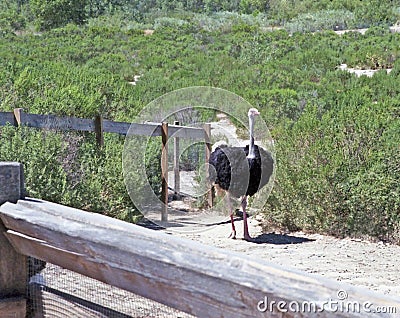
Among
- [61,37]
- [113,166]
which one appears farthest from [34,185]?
[61,37]

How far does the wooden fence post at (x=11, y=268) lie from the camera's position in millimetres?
2492

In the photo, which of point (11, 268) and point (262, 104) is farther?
point (262, 104)

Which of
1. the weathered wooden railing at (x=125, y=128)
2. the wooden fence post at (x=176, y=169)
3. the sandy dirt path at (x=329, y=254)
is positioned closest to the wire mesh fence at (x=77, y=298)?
the sandy dirt path at (x=329, y=254)

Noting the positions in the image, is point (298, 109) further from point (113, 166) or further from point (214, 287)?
point (214, 287)

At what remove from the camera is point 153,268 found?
2023mm

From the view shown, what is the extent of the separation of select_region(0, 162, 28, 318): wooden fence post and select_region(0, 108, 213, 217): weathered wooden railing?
571 cm

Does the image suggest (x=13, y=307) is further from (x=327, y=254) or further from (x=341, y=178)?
(x=341, y=178)

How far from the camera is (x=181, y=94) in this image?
43.2 ft

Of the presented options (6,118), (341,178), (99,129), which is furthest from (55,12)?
(341,178)

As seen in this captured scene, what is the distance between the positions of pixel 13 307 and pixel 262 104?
15.4m

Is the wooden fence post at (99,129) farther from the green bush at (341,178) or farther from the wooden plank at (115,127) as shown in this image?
the green bush at (341,178)

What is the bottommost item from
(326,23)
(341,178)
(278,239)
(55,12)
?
(278,239)

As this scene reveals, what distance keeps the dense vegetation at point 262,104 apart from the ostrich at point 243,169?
26 cm

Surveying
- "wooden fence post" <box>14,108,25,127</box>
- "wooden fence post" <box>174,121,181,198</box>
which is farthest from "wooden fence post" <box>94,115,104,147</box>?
"wooden fence post" <box>174,121,181,198</box>
